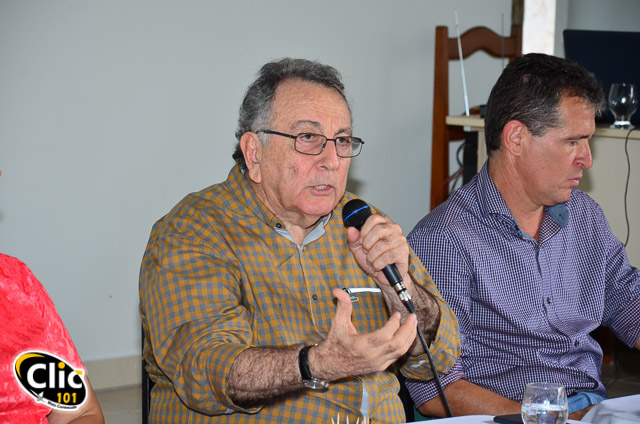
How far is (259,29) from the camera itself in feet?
12.7

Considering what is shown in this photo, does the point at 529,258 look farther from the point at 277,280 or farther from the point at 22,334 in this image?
the point at 22,334

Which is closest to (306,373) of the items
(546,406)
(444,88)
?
(546,406)

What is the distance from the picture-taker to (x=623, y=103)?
343 cm

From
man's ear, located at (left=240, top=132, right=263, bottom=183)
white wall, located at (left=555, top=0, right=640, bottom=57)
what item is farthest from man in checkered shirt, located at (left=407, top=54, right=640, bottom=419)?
white wall, located at (left=555, top=0, right=640, bottom=57)

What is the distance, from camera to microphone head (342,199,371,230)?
1668mm

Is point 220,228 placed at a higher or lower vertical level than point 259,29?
lower

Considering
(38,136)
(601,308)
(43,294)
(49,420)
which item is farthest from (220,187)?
(38,136)

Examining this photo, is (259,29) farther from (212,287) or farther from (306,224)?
(212,287)

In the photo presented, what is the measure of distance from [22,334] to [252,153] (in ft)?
2.19

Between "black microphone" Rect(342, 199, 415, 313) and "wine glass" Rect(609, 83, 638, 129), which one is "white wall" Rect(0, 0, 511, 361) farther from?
"black microphone" Rect(342, 199, 415, 313)

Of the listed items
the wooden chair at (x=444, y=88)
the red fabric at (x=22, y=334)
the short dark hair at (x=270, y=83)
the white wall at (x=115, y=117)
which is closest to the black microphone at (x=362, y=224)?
the short dark hair at (x=270, y=83)

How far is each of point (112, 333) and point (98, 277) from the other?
11.0 inches

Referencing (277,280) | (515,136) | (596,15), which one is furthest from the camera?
(596,15)

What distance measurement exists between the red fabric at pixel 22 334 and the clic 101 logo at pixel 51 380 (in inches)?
0.4
